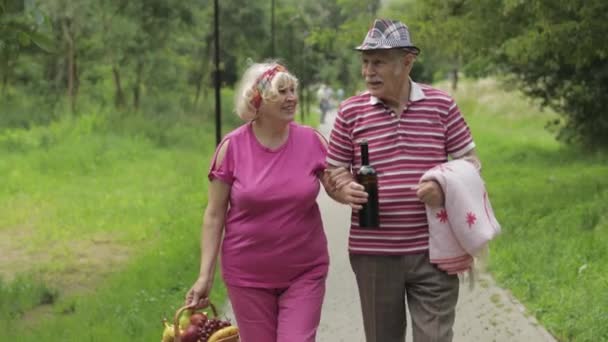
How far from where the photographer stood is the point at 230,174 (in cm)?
420

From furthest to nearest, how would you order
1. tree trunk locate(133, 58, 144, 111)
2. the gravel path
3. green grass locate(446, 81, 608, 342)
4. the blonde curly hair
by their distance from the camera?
tree trunk locate(133, 58, 144, 111) < green grass locate(446, 81, 608, 342) < the gravel path < the blonde curly hair

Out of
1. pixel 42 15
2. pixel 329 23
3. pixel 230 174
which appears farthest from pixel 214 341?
pixel 329 23

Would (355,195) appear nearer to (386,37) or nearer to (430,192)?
(430,192)

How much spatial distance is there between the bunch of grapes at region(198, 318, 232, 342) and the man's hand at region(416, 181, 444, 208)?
37.5 inches

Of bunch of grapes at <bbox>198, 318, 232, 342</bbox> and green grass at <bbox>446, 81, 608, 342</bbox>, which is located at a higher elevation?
bunch of grapes at <bbox>198, 318, 232, 342</bbox>

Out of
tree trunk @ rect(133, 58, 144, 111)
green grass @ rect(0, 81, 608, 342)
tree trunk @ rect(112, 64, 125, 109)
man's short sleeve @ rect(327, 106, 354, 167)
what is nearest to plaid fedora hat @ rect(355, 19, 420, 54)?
man's short sleeve @ rect(327, 106, 354, 167)

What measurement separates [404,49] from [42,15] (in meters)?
1.95

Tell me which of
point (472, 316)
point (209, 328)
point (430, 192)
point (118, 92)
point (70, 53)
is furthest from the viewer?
point (118, 92)

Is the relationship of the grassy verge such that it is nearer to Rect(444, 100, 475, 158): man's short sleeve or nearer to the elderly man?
the elderly man

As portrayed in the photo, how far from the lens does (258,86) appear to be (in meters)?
4.13

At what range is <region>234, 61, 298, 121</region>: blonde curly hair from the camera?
161 inches

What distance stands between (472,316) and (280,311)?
3606 millimetres

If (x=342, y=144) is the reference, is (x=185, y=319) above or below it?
below

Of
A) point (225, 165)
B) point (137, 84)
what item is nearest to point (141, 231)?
point (225, 165)
